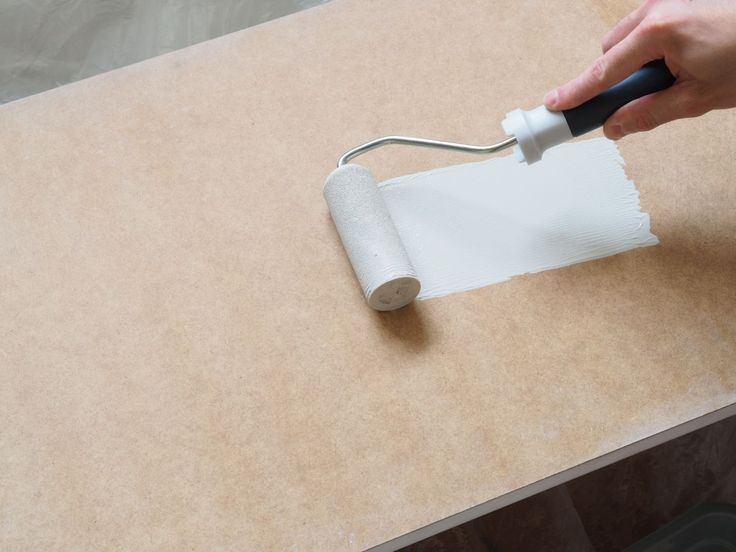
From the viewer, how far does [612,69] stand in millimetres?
734

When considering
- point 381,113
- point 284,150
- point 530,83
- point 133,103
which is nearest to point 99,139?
point 133,103

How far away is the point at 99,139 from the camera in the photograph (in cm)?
83

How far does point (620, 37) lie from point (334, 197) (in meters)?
0.36

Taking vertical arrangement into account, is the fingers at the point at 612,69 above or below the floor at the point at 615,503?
above

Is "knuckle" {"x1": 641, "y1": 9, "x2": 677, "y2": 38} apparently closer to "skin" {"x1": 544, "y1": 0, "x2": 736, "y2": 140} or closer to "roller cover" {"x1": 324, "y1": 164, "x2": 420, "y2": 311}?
"skin" {"x1": 544, "y1": 0, "x2": 736, "y2": 140}

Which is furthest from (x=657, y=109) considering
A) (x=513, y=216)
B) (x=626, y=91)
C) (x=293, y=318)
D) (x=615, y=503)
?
(x=615, y=503)

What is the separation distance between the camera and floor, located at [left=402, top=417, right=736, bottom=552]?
1110 millimetres

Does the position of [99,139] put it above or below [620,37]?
above

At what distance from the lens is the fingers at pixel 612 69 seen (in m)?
0.73

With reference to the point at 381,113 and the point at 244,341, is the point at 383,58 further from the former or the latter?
the point at 244,341

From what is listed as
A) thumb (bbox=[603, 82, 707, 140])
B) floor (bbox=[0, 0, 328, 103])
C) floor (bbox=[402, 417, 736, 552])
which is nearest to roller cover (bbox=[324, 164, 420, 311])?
thumb (bbox=[603, 82, 707, 140])

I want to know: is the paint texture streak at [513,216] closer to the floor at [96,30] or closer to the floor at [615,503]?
the floor at [96,30]

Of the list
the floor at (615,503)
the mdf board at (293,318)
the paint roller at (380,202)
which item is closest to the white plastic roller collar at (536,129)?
the paint roller at (380,202)

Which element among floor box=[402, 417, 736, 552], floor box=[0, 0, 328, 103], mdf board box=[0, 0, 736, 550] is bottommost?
floor box=[402, 417, 736, 552]
